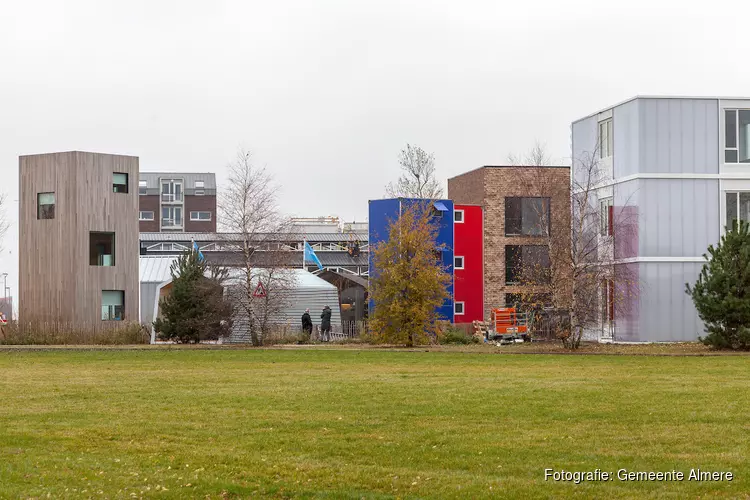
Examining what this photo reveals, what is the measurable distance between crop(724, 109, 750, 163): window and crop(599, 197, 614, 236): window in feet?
14.8

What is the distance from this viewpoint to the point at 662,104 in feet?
129

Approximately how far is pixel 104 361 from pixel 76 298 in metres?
18.4

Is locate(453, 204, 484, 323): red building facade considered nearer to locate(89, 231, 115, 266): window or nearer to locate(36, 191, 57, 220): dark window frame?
locate(89, 231, 115, 266): window

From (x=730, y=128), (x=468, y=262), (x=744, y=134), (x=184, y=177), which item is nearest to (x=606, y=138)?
(x=730, y=128)

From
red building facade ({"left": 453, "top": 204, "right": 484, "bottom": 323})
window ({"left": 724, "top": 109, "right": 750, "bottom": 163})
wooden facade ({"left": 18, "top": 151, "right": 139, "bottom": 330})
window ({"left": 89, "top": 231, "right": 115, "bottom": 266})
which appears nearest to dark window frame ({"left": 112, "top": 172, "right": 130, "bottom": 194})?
wooden facade ({"left": 18, "top": 151, "right": 139, "bottom": 330})

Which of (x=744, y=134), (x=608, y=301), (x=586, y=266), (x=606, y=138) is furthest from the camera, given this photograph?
(x=606, y=138)

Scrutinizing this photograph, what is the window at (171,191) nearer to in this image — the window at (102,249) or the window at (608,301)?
the window at (102,249)

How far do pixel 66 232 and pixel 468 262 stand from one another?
21207mm

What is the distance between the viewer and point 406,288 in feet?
126

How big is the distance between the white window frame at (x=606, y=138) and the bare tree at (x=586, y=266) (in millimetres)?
1020

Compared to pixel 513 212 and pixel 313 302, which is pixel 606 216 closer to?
pixel 313 302

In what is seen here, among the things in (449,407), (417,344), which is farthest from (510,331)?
(449,407)

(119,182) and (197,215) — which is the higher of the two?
(197,215)

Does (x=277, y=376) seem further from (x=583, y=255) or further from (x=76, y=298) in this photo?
(x=76, y=298)
